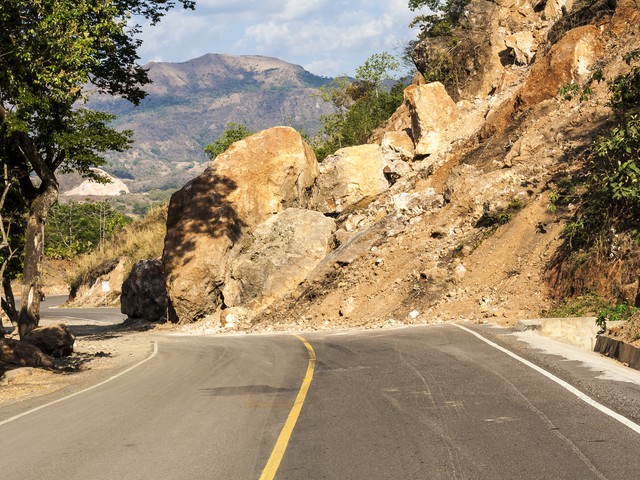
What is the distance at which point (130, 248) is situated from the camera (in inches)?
2421

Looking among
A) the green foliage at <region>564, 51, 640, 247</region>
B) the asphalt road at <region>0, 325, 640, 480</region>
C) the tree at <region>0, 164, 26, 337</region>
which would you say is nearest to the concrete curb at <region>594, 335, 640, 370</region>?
the asphalt road at <region>0, 325, 640, 480</region>

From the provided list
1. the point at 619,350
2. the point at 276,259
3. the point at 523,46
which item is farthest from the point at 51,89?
the point at 523,46

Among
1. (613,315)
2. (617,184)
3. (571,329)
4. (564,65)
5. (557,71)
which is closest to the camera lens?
(613,315)

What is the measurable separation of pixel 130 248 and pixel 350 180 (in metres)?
30.0

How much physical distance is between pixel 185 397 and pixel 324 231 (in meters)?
24.1

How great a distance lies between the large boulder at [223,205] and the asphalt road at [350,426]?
19725 millimetres

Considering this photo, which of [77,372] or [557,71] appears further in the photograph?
[557,71]

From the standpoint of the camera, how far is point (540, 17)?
40.0 metres

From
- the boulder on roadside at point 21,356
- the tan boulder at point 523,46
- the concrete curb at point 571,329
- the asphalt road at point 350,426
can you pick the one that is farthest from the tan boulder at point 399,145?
the asphalt road at point 350,426

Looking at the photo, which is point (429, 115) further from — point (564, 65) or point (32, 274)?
point (32, 274)

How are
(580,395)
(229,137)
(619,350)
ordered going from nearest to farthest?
(580,395) < (619,350) < (229,137)

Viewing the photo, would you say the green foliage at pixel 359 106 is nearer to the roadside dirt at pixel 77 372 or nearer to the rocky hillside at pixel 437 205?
the rocky hillside at pixel 437 205

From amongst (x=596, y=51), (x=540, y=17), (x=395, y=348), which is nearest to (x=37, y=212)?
(x=395, y=348)

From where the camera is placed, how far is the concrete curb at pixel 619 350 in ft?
39.8
